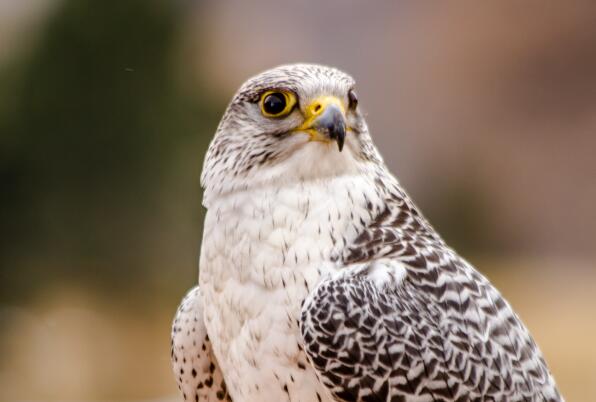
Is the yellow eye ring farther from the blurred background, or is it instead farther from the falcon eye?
the blurred background

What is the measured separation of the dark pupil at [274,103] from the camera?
2.50 meters

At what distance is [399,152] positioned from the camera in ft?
28.4

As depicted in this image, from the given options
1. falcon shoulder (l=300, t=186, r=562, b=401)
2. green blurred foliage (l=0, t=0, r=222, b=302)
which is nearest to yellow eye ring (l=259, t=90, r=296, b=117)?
falcon shoulder (l=300, t=186, r=562, b=401)

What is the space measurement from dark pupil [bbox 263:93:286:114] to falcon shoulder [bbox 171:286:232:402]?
54 cm

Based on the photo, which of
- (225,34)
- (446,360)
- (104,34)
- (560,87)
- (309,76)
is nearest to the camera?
(446,360)

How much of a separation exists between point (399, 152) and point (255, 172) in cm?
625

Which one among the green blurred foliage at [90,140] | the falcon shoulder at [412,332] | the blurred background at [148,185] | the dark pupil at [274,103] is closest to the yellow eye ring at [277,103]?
the dark pupil at [274,103]

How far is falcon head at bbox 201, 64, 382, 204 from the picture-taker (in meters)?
2.44

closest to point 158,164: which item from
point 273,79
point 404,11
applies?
point 404,11

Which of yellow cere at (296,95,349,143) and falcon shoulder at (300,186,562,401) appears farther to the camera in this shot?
yellow cere at (296,95,349,143)

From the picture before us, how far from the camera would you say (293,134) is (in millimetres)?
2486

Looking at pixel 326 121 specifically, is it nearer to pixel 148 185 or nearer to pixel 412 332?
pixel 412 332

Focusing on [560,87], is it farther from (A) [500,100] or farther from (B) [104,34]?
(B) [104,34]

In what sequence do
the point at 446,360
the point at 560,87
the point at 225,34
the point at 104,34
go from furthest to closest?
the point at 560,87 → the point at 225,34 → the point at 104,34 → the point at 446,360
